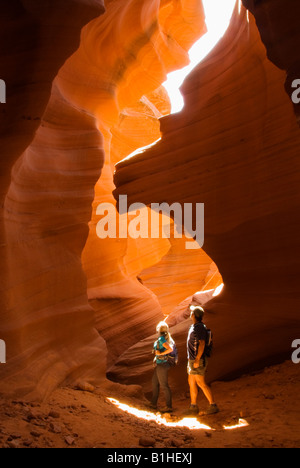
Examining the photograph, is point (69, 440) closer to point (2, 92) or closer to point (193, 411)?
point (193, 411)

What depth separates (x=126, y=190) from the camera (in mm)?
8258

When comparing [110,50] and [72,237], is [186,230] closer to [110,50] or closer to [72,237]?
[72,237]

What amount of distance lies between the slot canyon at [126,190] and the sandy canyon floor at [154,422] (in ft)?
0.17

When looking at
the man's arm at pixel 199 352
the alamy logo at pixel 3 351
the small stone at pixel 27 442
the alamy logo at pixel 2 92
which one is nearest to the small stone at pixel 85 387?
the alamy logo at pixel 3 351

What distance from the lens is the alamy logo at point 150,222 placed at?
296 inches

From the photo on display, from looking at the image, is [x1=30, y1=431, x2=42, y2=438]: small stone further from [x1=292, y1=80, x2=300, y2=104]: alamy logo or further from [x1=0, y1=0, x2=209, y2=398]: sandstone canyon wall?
[x1=292, y1=80, x2=300, y2=104]: alamy logo

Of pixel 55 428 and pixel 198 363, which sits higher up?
pixel 198 363

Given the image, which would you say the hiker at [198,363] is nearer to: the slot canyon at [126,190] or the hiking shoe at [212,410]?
the hiking shoe at [212,410]

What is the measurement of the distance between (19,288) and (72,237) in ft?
6.40

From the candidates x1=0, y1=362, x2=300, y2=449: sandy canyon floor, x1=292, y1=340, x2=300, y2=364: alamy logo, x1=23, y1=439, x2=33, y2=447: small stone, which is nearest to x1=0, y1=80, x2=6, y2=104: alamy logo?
x1=0, y1=362, x2=300, y2=449: sandy canyon floor

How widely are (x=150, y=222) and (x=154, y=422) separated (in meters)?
12.5

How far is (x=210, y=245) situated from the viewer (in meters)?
7.36

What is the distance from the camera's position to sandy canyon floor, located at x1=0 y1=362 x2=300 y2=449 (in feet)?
11.5

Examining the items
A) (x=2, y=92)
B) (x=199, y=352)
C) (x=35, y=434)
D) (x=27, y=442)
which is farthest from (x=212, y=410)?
(x=2, y=92)
